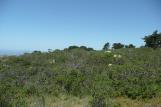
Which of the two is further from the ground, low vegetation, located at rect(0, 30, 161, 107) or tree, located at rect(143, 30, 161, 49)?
tree, located at rect(143, 30, 161, 49)

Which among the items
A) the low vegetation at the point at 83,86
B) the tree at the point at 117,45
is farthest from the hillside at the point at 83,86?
the tree at the point at 117,45

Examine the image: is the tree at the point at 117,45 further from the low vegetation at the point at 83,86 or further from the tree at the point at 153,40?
the low vegetation at the point at 83,86

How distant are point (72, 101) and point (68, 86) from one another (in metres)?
1.56

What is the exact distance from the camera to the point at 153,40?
20.9 m

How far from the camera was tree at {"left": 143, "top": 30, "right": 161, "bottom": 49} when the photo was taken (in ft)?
67.0

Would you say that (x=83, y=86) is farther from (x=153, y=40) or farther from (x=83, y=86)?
(x=153, y=40)

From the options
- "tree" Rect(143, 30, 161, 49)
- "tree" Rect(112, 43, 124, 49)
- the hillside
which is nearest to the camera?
the hillside

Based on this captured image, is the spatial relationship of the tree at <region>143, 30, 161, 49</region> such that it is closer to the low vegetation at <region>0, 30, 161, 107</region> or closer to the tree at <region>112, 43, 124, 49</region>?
the tree at <region>112, 43, 124, 49</region>

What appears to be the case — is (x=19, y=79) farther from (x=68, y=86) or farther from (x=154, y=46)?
(x=154, y=46)

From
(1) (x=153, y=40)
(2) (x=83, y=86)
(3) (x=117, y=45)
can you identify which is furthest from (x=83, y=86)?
(3) (x=117, y=45)

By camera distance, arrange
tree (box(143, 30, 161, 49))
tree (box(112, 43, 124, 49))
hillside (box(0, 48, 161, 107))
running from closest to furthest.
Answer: hillside (box(0, 48, 161, 107)) → tree (box(143, 30, 161, 49)) → tree (box(112, 43, 124, 49))

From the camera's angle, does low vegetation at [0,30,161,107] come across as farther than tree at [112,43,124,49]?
No

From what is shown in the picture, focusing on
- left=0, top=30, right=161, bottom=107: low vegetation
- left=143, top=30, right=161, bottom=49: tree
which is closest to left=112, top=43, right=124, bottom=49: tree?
left=143, top=30, right=161, bottom=49: tree

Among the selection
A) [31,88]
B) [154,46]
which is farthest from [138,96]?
[154,46]
